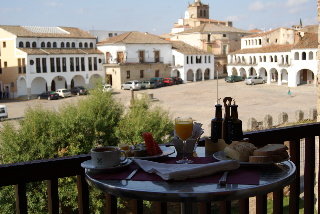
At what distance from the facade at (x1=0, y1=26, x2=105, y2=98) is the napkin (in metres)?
39.6

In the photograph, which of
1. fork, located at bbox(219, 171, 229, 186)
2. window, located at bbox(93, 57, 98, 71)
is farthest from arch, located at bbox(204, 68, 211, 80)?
fork, located at bbox(219, 171, 229, 186)

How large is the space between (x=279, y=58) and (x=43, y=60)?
24792 millimetres

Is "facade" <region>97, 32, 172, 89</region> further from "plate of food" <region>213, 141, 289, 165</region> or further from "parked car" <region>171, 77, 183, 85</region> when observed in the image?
"plate of food" <region>213, 141, 289, 165</region>

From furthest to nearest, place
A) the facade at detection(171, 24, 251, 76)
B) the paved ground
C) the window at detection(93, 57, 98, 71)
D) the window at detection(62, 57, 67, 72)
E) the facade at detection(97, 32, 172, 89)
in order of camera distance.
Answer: the facade at detection(171, 24, 251, 76) < the facade at detection(97, 32, 172, 89) < the window at detection(93, 57, 98, 71) < the window at detection(62, 57, 67, 72) < the paved ground

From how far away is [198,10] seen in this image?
3216 inches

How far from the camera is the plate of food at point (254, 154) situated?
1.92m

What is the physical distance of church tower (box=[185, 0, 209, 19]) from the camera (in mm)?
81500

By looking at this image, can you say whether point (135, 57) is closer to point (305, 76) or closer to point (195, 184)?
point (305, 76)

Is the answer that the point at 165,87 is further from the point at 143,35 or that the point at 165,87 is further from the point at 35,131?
the point at 35,131

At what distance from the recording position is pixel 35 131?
49.2ft

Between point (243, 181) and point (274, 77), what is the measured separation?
49.8m

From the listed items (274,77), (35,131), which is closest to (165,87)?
(274,77)

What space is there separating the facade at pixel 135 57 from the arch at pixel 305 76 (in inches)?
606

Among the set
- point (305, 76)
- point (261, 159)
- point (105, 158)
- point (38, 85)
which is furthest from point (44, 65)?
point (261, 159)
